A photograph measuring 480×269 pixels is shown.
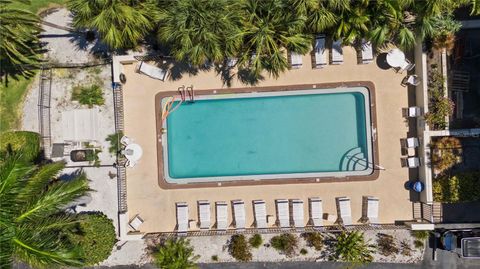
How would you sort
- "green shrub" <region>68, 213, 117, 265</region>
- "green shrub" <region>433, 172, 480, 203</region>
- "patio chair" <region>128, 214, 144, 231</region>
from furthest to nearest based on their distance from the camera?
1. "patio chair" <region>128, 214, 144, 231</region>
2. "green shrub" <region>433, 172, 480, 203</region>
3. "green shrub" <region>68, 213, 117, 265</region>

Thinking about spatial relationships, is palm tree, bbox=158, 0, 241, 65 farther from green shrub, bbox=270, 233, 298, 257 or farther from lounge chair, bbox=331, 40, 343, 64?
green shrub, bbox=270, 233, 298, 257

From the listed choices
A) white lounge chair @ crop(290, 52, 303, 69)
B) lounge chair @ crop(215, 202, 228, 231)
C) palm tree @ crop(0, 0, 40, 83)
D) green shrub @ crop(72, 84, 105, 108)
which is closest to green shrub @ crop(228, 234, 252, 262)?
lounge chair @ crop(215, 202, 228, 231)

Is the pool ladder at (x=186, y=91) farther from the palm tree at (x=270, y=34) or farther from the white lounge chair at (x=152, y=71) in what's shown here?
the palm tree at (x=270, y=34)

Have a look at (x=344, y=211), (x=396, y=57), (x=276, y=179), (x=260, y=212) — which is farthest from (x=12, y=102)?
(x=396, y=57)

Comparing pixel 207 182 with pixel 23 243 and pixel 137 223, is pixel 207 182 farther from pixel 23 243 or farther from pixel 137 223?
pixel 23 243

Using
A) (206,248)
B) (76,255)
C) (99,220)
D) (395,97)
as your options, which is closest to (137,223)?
(99,220)

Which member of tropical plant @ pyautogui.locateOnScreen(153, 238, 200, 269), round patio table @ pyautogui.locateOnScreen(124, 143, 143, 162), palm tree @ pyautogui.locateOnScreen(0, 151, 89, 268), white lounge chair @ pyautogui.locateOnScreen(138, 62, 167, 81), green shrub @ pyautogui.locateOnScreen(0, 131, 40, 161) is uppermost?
white lounge chair @ pyautogui.locateOnScreen(138, 62, 167, 81)
